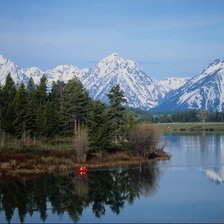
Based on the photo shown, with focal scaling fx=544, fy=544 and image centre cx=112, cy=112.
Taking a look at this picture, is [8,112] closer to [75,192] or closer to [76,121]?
[76,121]

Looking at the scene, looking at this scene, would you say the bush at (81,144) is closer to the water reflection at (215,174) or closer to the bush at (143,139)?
the bush at (143,139)

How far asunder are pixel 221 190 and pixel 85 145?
35.5 metres

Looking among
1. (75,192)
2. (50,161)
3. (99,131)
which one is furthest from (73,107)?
(75,192)

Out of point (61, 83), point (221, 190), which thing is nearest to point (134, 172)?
point (221, 190)

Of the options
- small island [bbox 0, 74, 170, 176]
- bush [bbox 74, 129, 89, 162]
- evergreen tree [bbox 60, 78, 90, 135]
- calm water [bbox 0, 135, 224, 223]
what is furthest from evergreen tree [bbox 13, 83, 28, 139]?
calm water [bbox 0, 135, 224, 223]

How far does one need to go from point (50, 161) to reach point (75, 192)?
26255mm

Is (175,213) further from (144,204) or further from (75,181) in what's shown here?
(75,181)

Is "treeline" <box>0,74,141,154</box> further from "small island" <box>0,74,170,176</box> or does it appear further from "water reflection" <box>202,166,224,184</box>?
"water reflection" <box>202,166,224,184</box>

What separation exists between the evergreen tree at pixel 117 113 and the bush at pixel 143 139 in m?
3.80

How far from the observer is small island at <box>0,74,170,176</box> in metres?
100

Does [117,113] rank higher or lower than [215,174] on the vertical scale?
higher

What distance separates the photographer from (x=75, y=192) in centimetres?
7312

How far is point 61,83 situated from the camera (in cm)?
14738

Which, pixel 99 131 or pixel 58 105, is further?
pixel 58 105
